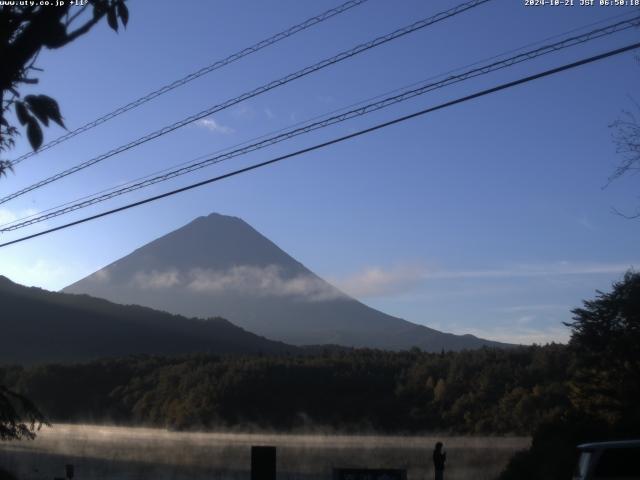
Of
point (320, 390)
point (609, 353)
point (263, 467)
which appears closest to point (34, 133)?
point (263, 467)

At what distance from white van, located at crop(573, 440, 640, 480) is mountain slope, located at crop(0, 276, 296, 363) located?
2805 inches

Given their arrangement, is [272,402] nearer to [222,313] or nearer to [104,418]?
[104,418]

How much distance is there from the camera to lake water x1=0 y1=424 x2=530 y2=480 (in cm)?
3322

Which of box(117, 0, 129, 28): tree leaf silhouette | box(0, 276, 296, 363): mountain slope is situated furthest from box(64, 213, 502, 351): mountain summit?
box(117, 0, 129, 28): tree leaf silhouette

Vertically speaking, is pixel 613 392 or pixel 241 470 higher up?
pixel 613 392

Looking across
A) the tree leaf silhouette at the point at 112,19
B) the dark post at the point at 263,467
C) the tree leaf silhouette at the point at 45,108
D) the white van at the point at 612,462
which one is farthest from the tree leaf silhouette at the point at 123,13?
the dark post at the point at 263,467

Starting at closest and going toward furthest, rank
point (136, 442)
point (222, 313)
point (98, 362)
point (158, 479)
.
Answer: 1. point (158, 479)
2. point (136, 442)
3. point (98, 362)
4. point (222, 313)

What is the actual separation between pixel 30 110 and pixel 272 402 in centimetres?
5669

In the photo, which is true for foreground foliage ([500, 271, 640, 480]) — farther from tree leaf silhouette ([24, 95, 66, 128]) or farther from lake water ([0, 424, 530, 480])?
tree leaf silhouette ([24, 95, 66, 128])

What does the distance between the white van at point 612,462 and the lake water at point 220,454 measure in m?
16.9

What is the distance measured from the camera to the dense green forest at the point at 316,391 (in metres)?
55.3

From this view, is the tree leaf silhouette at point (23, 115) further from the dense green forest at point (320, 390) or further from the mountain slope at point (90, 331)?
the mountain slope at point (90, 331)

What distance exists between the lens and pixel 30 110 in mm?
5797

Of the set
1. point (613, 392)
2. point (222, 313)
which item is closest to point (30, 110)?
point (613, 392)
